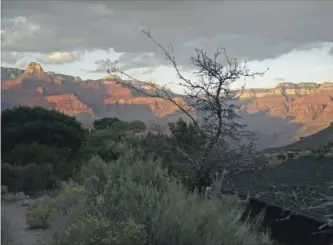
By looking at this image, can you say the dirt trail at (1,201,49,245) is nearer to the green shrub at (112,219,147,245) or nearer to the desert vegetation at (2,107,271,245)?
the desert vegetation at (2,107,271,245)

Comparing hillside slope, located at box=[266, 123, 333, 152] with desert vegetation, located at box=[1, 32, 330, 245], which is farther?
hillside slope, located at box=[266, 123, 333, 152]

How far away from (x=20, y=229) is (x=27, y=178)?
12660 millimetres

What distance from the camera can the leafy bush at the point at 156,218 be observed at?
8398mm

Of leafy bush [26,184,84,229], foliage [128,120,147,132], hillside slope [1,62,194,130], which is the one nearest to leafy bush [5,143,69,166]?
foliage [128,120,147,132]

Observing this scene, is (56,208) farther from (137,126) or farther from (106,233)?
(137,126)

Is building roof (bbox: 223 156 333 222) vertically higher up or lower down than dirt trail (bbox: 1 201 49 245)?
higher up

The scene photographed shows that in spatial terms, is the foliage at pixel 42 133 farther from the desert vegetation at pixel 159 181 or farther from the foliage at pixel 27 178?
the foliage at pixel 27 178

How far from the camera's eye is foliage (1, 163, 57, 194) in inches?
1077

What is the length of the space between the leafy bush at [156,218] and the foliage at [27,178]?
17.8m

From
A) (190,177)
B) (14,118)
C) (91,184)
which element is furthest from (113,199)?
(14,118)

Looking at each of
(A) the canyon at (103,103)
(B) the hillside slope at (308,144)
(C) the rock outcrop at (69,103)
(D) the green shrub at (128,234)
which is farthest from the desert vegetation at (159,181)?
(C) the rock outcrop at (69,103)

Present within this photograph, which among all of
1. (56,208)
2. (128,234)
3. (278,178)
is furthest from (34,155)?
(128,234)

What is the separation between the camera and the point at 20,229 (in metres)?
15.5

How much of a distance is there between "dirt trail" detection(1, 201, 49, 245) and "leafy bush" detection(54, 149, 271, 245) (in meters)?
2.67
